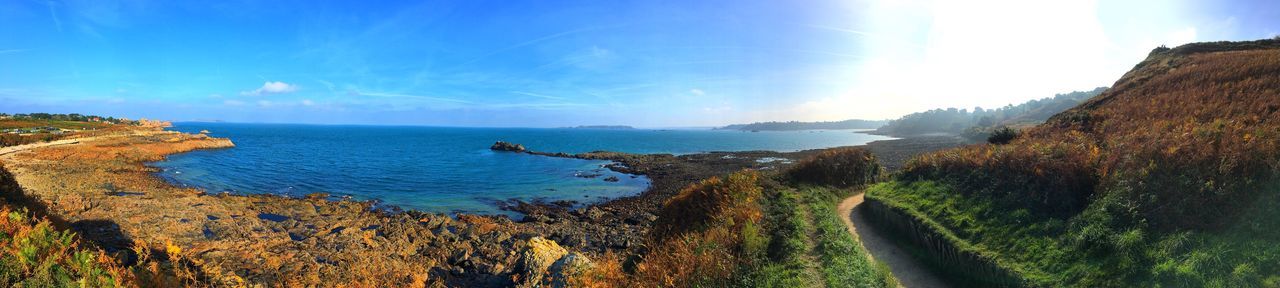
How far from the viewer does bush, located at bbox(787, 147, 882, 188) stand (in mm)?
21219

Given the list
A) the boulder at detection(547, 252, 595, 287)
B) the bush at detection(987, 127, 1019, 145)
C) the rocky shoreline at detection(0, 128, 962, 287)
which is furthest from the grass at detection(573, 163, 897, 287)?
the bush at detection(987, 127, 1019, 145)

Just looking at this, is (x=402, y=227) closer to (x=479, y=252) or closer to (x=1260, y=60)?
(x=479, y=252)

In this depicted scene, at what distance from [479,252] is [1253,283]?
65.7 feet

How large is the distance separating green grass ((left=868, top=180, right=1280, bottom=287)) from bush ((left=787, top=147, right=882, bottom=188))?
374 inches

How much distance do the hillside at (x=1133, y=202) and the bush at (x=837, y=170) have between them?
4.40 m

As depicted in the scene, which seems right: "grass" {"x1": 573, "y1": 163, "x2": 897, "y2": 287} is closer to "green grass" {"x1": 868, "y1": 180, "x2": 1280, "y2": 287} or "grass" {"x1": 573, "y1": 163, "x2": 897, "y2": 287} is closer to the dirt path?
the dirt path

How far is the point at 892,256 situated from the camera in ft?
38.1

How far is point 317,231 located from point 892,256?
24.1 metres

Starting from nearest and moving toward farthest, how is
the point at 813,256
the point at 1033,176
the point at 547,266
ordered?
the point at 813,256
the point at 1033,176
the point at 547,266

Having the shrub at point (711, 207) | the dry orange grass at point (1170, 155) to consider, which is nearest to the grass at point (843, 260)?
the shrub at point (711, 207)

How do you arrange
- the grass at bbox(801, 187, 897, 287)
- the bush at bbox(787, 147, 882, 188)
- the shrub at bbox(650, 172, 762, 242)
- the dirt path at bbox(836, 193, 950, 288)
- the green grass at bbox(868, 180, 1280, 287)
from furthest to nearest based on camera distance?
the bush at bbox(787, 147, 882, 188) → the shrub at bbox(650, 172, 762, 242) → the dirt path at bbox(836, 193, 950, 288) → the grass at bbox(801, 187, 897, 287) → the green grass at bbox(868, 180, 1280, 287)

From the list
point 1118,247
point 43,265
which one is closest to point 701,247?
point 1118,247

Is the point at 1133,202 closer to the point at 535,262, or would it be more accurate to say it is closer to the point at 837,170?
the point at 837,170

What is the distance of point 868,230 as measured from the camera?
1409 cm
